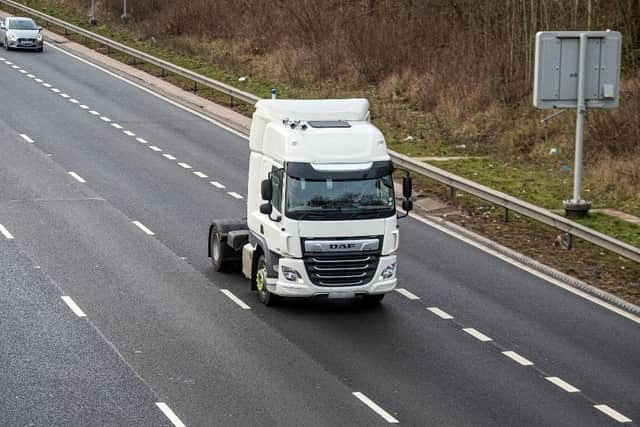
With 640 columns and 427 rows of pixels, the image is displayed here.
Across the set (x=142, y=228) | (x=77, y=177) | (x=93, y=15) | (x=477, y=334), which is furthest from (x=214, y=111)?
(x=93, y=15)

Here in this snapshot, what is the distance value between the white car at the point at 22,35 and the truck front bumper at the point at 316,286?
34.3m

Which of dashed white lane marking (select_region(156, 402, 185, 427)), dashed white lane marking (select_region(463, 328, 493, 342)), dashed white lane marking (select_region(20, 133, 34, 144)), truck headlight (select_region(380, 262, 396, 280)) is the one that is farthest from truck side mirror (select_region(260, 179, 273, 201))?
dashed white lane marking (select_region(20, 133, 34, 144))

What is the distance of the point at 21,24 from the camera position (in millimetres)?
53281

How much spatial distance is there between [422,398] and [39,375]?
497 centimetres

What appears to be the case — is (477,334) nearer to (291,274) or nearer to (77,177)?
(291,274)

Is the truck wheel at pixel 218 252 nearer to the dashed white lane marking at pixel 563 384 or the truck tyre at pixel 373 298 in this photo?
the truck tyre at pixel 373 298

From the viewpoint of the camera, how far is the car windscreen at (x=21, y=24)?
53.0 m

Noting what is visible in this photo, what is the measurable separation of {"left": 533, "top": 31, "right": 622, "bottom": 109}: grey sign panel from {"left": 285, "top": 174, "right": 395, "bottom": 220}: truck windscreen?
Result: 6.73 metres

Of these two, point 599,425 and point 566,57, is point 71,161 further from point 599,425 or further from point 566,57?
point 599,425

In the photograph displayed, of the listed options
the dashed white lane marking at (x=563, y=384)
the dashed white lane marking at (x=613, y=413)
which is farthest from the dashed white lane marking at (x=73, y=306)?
the dashed white lane marking at (x=613, y=413)

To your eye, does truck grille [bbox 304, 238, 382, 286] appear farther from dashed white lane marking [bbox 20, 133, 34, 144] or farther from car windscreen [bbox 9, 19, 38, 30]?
car windscreen [bbox 9, 19, 38, 30]

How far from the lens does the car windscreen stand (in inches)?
2087

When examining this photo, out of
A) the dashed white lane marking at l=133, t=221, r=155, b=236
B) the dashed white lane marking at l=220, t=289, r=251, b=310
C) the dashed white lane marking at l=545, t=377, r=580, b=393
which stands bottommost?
the dashed white lane marking at l=545, t=377, r=580, b=393

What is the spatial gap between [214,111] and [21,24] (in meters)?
16.9
